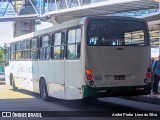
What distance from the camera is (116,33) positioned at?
12625 millimetres

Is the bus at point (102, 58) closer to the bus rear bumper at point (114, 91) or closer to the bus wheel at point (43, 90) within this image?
the bus rear bumper at point (114, 91)

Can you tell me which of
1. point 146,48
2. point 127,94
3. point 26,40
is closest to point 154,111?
point 127,94

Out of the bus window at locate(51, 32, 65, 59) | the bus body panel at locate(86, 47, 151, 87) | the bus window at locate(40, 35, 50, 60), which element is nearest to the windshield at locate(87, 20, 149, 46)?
the bus body panel at locate(86, 47, 151, 87)

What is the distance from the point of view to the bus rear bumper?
11883mm

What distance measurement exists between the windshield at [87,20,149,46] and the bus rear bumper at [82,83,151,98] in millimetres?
1397

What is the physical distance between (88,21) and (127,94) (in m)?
2.66

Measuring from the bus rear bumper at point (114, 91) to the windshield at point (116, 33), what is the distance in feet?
4.58

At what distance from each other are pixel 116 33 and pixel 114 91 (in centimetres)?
189

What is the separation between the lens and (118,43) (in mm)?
12539

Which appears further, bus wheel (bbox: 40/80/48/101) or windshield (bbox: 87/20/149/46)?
bus wheel (bbox: 40/80/48/101)

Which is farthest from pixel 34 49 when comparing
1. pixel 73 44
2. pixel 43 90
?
pixel 73 44

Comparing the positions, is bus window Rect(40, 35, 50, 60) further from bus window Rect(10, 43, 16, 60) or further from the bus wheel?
bus window Rect(10, 43, 16, 60)

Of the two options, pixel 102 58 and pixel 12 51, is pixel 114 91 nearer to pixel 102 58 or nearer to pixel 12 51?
pixel 102 58

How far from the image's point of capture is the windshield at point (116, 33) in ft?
40.4
